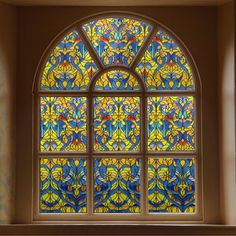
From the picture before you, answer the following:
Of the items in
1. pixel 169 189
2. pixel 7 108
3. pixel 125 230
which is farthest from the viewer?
pixel 169 189

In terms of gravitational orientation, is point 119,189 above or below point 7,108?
below

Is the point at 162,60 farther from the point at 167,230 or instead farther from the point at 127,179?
the point at 167,230

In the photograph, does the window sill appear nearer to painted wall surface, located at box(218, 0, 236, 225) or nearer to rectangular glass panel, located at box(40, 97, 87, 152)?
painted wall surface, located at box(218, 0, 236, 225)

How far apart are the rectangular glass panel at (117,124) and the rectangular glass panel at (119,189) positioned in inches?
5.2

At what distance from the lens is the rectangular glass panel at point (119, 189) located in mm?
3639

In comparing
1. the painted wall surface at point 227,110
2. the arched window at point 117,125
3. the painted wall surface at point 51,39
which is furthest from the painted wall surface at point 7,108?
the painted wall surface at point 227,110

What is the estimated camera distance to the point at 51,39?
11.9ft

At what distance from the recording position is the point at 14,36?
3623 mm

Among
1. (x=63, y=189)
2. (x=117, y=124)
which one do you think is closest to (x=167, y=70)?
(x=117, y=124)

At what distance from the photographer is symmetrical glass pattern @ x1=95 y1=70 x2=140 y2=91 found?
3697 millimetres

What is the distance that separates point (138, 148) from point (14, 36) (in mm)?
1166

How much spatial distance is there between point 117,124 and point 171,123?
15.0 inches
